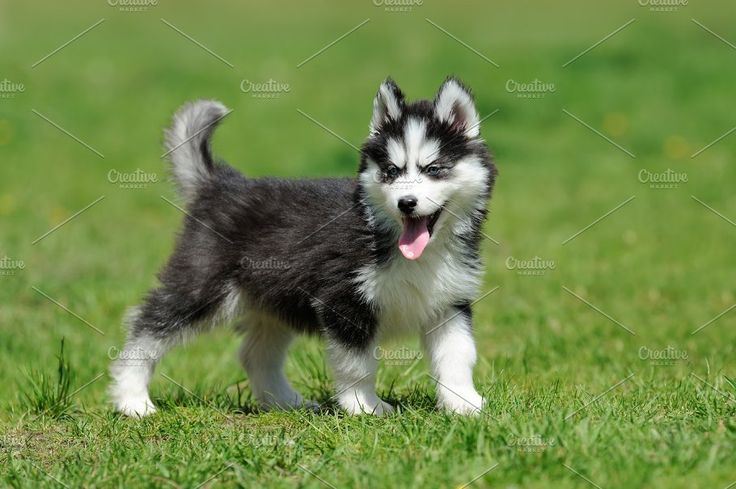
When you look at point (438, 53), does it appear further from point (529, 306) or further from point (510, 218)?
point (529, 306)

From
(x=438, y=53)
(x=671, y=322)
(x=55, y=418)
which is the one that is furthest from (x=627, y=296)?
(x=438, y=53)

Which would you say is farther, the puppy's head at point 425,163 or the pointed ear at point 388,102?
the pointed ear at point 388,102

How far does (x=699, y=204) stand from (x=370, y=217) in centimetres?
666

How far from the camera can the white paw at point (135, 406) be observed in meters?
5.82

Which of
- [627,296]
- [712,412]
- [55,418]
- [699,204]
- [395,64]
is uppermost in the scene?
[712,412]

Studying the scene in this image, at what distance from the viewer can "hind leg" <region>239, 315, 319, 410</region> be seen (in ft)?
20.9

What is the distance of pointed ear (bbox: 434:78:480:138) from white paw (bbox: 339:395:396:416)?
4.70ft

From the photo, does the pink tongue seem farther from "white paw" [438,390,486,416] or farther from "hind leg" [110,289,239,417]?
"hind leg" [110,289,239,417]

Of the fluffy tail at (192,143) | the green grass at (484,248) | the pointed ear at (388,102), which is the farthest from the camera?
the fluffy tail at (192,143)

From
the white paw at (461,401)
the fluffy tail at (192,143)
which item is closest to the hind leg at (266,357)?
the fluffy tail at (192,143)

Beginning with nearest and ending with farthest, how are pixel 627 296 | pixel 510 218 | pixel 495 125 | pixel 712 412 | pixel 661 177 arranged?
pixel 712 412, pixel 627 296, pixel 510 218, pixel 661 177, pixel 495 125

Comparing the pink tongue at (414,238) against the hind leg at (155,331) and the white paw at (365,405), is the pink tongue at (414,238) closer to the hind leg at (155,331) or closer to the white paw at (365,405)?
the white paw at (365,405)

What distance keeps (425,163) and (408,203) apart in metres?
0.29

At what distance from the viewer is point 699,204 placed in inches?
434
